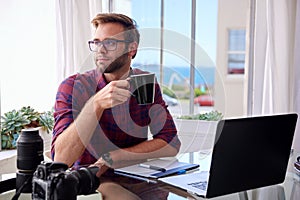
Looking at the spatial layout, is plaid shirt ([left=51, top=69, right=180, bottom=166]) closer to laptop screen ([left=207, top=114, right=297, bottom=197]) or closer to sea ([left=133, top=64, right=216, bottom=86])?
sea ([left=133, top=64, right=216, bottom=86])

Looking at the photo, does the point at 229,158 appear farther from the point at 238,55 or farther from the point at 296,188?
the point at 238,55

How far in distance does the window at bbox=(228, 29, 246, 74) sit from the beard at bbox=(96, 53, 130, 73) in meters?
7.07

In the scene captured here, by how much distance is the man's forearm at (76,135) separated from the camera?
5.05 feet

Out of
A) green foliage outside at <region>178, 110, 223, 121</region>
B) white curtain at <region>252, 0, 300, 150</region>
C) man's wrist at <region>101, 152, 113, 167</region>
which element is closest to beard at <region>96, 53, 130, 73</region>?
man's wrist at <region>101, 152, 113, 167</region>

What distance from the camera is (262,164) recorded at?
1320 millimetres

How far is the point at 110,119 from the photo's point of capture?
5.78ft

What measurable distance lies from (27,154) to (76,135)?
54cm

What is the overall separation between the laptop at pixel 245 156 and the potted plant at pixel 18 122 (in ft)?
6.96

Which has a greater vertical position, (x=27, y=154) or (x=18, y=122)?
(x=27, y=154)

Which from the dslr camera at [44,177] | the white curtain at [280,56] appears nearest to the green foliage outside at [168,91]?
the dslr camera at [44,177]

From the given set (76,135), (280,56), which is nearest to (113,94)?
(76,135)

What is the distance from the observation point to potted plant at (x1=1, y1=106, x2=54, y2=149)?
3.22 meters

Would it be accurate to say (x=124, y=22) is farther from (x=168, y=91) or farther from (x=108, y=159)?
(x=108, y=159)

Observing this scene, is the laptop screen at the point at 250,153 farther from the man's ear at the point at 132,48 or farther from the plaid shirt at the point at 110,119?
the man's ear at the point at 132,48
